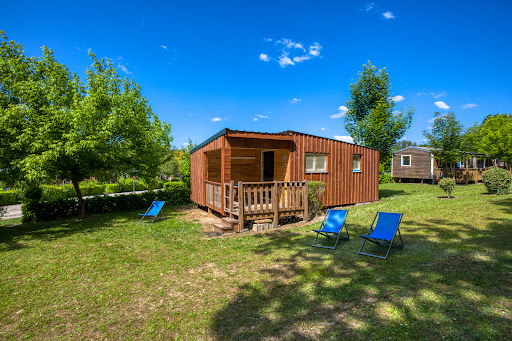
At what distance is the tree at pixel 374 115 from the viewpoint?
618 inches

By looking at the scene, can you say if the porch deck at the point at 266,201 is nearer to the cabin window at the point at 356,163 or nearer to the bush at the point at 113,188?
the cabin window at the point at 356,163

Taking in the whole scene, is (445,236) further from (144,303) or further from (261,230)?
(144,303)

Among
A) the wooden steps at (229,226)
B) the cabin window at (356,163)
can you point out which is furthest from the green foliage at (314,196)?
the cabin window at (356,163)

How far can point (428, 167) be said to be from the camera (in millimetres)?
25172

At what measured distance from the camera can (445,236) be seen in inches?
241

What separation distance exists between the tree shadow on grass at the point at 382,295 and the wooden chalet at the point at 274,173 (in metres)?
2.61

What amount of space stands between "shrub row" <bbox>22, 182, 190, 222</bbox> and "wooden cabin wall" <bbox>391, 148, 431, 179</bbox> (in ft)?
69.6

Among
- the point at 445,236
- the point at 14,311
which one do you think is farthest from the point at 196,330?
the point at 445,236

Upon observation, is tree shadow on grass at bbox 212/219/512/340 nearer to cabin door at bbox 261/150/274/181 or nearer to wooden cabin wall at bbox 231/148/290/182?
wooden cabin wall at bbox 231/148/290/182

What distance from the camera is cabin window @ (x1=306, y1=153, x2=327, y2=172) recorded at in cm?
1091

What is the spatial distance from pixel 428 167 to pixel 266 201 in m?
23.6

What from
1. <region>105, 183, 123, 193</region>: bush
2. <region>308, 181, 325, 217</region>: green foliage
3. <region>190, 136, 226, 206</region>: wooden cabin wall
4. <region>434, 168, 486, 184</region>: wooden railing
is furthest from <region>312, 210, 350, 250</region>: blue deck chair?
<region>105, 183, 123, 193</region>: bush

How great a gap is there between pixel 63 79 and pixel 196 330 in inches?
465

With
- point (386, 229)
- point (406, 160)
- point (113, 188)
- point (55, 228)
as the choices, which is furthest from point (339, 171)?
point (113, 188)
